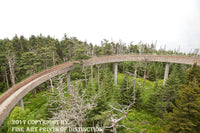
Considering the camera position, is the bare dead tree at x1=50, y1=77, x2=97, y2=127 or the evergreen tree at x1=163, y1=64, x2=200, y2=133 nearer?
the bare dead tree at x1=50, y1=77, x2=97, y2=127

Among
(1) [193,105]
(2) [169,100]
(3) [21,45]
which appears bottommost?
(2) [169,100]

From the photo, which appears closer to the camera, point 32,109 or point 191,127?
point 191,127

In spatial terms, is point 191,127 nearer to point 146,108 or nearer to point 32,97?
point 146,108

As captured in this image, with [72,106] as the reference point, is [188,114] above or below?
below

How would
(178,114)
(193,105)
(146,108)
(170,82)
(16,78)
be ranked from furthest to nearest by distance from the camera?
1. (16,78)
2. (146,108)
3. (170,82)
4. (178,114)
5. (193,105)

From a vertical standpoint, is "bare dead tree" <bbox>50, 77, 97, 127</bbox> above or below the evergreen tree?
above

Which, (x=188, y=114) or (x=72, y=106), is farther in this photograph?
(x=188, y=114)

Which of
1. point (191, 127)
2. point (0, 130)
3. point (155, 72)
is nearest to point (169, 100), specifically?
point (191, 127)

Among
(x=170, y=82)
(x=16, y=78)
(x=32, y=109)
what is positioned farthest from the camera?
(x=16, y=78)

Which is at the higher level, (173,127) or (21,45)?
(21,45)

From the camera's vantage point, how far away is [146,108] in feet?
64.0

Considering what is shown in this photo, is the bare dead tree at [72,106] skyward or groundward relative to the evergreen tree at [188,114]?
skyward

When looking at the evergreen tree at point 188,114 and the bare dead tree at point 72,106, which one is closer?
the bare dead tree at point 72,106

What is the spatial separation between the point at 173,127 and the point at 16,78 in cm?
3759
